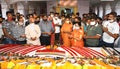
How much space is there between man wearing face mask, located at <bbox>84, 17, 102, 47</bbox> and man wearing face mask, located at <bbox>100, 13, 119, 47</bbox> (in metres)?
0.15

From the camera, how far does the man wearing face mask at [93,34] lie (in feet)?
18.8

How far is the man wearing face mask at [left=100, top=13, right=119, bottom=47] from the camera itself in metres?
5.44

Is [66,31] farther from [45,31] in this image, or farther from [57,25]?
[57,25]

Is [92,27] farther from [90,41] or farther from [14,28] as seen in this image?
[14,28]

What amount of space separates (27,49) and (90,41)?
168cm

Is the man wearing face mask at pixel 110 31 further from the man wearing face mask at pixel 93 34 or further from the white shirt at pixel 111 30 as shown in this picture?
the man wearing face mask at pixel 93 34

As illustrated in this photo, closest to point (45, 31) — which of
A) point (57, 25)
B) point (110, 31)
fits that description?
point (57, 25)

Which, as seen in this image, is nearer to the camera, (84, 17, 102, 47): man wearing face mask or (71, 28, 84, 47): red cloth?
(71, 28, 84, 47): red cloth

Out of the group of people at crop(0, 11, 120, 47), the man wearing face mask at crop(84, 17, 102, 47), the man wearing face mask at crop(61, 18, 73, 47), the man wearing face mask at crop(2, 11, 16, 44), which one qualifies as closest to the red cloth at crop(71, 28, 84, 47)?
the group of people at crop(0, 11, 120, 47)

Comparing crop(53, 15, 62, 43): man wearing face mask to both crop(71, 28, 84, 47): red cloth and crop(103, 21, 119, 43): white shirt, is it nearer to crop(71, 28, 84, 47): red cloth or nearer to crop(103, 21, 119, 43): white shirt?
crop(71, 28, 84, 47): red cloth

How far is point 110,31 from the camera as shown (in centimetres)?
553

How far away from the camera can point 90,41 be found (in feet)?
19.0

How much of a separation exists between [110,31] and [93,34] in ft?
1.45

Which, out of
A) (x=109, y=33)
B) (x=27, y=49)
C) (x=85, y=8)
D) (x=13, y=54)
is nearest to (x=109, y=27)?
(x=109, y=33)
